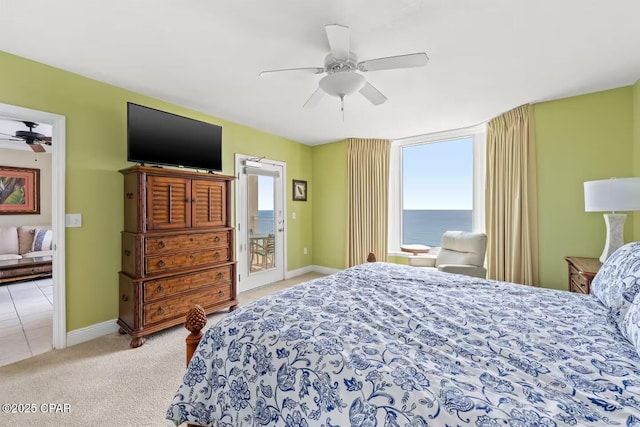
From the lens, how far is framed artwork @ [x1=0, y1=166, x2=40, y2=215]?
16.0 feet

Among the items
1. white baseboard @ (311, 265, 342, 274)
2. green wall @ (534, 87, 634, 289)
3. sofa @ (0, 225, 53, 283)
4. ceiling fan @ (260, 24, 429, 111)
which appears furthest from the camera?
white baseboard @ (311, 265, 342, 274)

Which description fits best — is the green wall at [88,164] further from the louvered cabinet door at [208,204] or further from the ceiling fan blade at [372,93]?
the ceiling fan blade at [372,93]

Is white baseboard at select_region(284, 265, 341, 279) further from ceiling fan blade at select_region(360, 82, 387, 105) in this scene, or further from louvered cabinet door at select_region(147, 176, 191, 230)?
ceiling fan blade at select_region(360, 82, 387, 105)

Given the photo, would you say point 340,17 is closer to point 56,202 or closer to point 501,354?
point 501,354

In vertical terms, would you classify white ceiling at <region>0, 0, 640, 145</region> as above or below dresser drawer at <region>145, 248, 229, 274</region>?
above

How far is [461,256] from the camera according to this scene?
3.42m

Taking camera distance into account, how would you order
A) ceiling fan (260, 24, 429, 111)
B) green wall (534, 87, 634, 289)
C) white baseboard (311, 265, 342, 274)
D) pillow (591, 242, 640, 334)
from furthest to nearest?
white baseboard (311, 265, 342, 274) < green wall (534, 87, 634, 289) < ceiling fan (260, 24, 429, 111) < pillow (591, 242, 640, 334)

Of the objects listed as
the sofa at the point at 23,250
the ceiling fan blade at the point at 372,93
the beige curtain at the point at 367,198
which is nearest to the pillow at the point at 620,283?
the ceiling fan blade at the point at 372,93

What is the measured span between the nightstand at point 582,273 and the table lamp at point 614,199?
0.55ft

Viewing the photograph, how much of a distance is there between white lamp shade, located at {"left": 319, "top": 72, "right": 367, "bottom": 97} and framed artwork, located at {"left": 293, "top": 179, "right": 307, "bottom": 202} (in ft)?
9.67

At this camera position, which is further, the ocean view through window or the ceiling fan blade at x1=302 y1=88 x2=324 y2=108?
the ocean view through window

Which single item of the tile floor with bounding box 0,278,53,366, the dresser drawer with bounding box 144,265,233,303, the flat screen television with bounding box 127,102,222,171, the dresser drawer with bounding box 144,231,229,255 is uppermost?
the flat screen television with bounding box 127,102,222,171

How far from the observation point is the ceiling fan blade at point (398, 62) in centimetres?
172

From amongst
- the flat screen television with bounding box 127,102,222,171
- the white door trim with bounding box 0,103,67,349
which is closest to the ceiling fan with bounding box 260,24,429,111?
the flat screen television with bounding box 127,102,222,171
